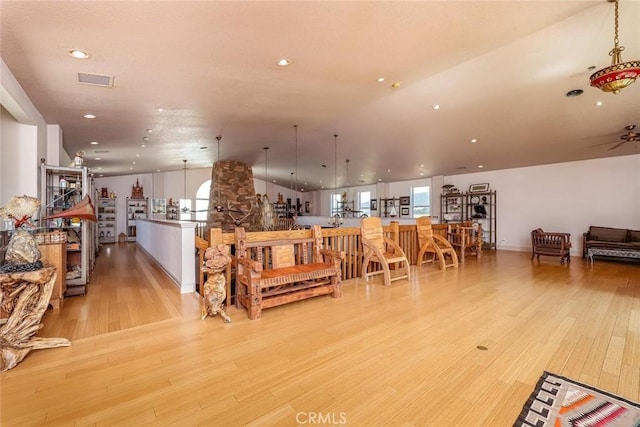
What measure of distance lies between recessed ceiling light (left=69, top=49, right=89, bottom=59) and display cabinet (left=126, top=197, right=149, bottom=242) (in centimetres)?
1019

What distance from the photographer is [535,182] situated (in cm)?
838

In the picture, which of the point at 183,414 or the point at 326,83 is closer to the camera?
the point at 183,414

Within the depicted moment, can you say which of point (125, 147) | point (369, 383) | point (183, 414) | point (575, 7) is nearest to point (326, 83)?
point (575, 7)

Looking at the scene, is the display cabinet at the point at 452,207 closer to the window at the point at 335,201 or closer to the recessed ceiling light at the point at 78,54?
the window at the point at 335,201

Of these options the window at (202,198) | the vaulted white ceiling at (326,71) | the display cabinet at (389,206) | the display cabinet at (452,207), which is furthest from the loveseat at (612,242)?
the window at (202,198)

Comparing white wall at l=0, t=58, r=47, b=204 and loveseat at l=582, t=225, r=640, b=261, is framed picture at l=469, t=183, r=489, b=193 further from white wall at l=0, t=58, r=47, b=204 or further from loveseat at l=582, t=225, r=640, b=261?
white wall at l=0, t=58, r=47, b=204

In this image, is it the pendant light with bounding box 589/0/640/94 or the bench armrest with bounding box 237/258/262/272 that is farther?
the bench armrest with bounding box 237/258/262/272

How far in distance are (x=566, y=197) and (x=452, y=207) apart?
3168 millimetres

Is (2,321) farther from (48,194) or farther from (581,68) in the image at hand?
(581,68)

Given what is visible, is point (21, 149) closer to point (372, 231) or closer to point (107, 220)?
point (372, 231)

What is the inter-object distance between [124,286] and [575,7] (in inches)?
257

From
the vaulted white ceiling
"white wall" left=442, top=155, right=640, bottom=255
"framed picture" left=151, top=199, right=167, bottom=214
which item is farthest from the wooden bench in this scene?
"framed picture" left=151, top=199, right=167, bottom=214

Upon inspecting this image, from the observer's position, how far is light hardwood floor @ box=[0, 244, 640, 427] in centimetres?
152

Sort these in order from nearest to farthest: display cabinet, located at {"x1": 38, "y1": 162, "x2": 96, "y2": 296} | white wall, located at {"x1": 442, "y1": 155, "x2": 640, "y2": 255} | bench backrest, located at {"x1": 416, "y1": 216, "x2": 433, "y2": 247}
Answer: display cabinet, located at {"x1": 38, "y1": 162, "x2": 96, "y2": 296} < bench backrest, located at {"x1": 416, "y1": 216, "x2": 433, "y2": 247} < white wall, located at {"x1": 442, "y1": 155, "x2": 640, "y2": 255}
